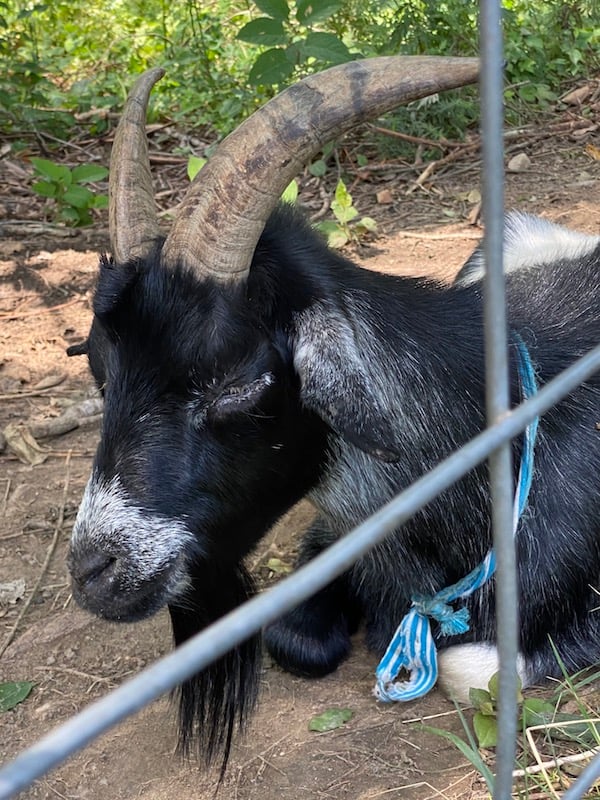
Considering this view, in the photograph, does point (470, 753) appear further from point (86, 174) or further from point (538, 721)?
point (86, 174)

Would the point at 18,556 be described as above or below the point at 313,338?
below

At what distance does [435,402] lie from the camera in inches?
108

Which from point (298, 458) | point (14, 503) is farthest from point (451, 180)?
point (298, 458)

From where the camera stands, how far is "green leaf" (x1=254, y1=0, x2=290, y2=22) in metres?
6.06

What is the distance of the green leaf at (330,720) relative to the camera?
2826mm

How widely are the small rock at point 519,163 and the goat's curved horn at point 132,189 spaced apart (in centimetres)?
444

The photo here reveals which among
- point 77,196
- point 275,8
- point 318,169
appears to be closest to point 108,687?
point 77,196

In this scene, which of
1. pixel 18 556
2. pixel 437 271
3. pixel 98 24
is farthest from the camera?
pixel 98 24

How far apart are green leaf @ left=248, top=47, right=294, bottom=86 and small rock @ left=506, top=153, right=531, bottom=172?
1.88 m

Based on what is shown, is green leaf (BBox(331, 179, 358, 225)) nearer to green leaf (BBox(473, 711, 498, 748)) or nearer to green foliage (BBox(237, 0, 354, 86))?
green foliage (BBox(237, 0, 354, 86))

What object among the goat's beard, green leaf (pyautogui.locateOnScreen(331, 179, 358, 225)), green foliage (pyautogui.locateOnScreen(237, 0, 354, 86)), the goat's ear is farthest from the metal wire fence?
green foliage (pyautogui.locateOnScreen(237, 0, 354, 86))

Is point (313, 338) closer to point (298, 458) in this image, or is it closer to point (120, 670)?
point (298, 458)

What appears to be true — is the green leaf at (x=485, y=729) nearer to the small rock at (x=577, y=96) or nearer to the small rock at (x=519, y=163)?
the small rock at (x=519, y=163)

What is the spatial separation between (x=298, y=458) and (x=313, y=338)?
0.39m
